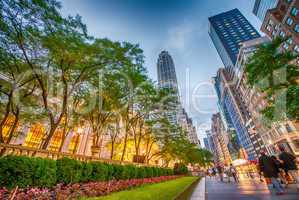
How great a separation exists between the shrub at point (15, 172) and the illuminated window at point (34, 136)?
22.5 meters

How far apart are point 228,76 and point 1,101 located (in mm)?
128375

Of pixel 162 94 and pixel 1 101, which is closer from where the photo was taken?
pixel 1 101

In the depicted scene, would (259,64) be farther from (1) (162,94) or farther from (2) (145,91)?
(2) (145,91)

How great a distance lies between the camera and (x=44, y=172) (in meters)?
5.19

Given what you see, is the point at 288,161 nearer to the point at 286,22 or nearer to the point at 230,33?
the point at 286,22

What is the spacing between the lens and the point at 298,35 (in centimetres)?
3862

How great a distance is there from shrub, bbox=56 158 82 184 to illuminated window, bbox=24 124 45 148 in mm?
21169

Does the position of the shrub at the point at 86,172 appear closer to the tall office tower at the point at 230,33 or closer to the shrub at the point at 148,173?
the shrub at the point at 148,173

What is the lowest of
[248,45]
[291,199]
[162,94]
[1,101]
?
[291,199]

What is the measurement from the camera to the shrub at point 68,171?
6.02 m

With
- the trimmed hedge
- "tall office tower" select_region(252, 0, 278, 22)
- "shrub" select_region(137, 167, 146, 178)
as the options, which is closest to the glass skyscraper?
"tall office tower" select_region(252, 0, 278, 22)

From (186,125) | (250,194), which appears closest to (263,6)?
(186,125)

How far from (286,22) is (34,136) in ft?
205

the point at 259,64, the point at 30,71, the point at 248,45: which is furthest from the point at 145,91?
the point at 248,45
